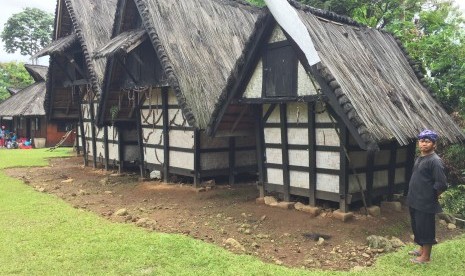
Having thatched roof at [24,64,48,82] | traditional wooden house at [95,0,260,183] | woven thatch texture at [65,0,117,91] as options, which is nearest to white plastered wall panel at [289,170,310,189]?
traditional wooden house at [95,0,260,183]

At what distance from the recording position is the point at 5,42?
5128 cm

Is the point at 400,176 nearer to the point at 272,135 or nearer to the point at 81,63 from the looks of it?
the point at 272,135

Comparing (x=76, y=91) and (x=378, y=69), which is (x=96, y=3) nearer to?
(x=76, y=91)

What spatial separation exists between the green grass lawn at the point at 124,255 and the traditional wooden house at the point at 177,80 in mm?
4472

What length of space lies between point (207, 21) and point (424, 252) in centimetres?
1082

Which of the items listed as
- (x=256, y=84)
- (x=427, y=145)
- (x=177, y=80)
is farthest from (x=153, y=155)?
(x=427, y=145)

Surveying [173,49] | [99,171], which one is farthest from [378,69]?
[99,171]

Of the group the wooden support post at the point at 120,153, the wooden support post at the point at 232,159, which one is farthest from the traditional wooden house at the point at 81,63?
the wooden support post at the point at 232,159

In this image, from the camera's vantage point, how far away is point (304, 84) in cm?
862

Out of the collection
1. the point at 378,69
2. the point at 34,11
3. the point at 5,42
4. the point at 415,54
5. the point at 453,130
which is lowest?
the point at 453,130

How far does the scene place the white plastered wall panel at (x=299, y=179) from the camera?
9.20 metres

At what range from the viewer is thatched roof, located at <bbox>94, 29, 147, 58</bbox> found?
41.5 feet

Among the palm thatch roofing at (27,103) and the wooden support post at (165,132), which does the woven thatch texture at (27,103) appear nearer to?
the palm thatch roofing at (27,103)

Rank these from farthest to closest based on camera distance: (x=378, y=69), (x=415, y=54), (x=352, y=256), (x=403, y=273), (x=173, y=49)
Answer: (x=415, y=54), (x=173, y=49), (x=378, y=69), (x=352, y=256), (x=403, y=273)
